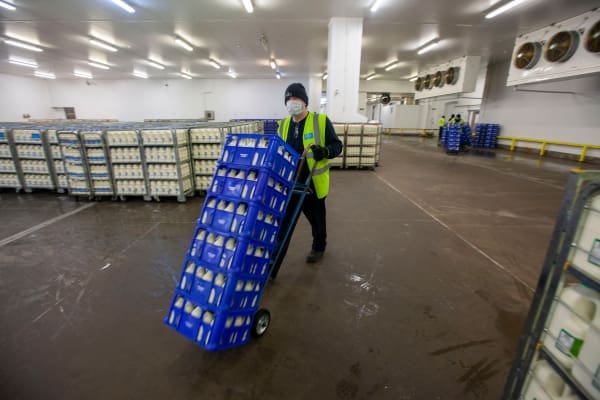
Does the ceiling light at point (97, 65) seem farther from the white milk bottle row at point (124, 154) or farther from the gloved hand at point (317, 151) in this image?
the gloved hand at point (317, 151)

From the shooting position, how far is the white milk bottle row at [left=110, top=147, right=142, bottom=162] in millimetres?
6048

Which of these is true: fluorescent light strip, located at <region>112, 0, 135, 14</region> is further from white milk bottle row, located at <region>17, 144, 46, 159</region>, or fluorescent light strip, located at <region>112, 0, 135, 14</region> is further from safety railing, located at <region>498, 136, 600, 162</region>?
safety railing, located at <region>498, 136, 600, 162</region>

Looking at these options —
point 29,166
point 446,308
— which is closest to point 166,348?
point 446,308

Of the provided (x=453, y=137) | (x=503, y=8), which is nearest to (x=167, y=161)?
(x=503, y=8)

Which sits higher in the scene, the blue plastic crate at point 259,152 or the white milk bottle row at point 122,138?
the blue plastic crate at point 259,152

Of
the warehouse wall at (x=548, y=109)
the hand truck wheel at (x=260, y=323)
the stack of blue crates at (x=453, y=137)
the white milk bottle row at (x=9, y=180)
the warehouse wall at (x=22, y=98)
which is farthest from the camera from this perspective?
the warehouse wall at (x=22, y=98)

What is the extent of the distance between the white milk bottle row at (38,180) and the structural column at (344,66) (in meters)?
8.56

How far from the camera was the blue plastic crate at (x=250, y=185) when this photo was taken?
6.41ft

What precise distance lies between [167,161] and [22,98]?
28.9m

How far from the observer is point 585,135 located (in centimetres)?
1208

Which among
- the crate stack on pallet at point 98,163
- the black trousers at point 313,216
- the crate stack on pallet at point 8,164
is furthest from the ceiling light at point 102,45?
the black trousers at point 313,216

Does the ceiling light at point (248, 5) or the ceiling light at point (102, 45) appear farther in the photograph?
the ceiling light at point (102, 45)

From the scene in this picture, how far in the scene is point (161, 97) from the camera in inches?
1006

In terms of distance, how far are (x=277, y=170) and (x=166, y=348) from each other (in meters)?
1.76
